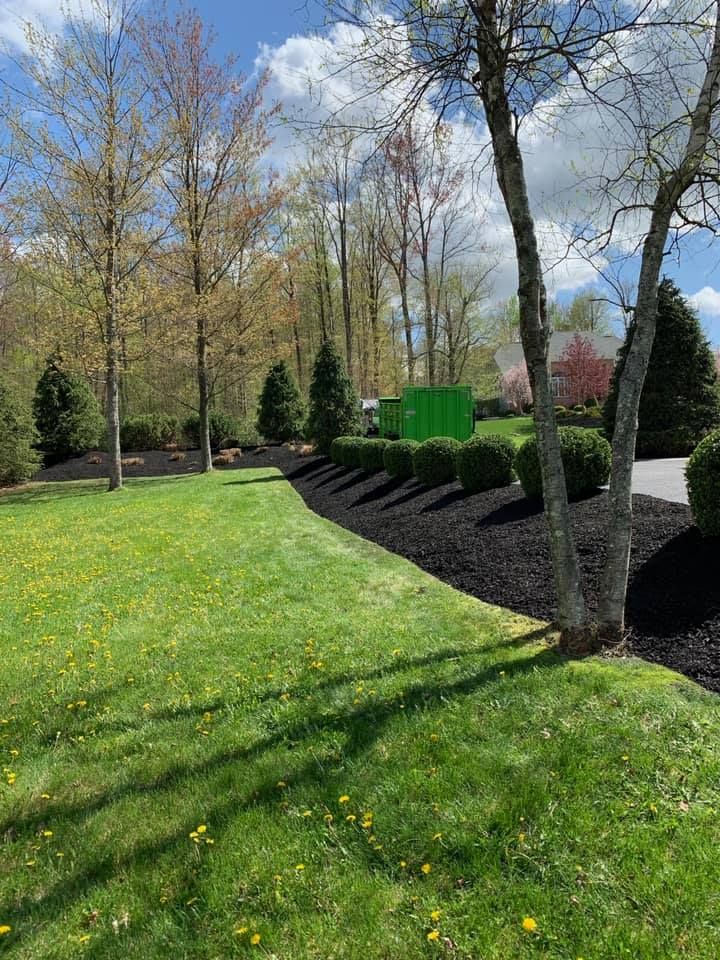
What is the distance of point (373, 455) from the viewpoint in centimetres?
1204

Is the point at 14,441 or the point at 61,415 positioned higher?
the point at 61,415

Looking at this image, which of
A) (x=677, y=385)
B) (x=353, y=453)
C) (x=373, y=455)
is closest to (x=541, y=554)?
(x=373, y=455)

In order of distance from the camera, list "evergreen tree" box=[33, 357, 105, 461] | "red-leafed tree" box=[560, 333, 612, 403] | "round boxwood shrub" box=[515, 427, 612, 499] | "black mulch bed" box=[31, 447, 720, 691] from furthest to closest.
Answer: "red-leafed tree" box=[560, 333, 612, 403] < "evergreen tree" box=[33, 357, 105, 461] < "round boxwood shrub" box=[515, 427, 612, 499] < "black mulch bed" box=[31, 447, 720, 691]

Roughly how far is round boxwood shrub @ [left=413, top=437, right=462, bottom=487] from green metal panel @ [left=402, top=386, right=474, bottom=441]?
5319 mm

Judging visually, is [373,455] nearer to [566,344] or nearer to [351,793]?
[351,793]

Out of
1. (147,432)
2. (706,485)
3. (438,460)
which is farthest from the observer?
(147,432)

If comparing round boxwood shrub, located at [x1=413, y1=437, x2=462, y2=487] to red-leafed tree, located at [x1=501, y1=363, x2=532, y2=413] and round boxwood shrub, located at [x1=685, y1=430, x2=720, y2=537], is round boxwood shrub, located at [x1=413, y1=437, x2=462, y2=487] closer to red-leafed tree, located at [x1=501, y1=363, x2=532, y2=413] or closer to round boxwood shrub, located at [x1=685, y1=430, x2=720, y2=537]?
round boxwood shrub, located at [x1=685, y1=430, x2=720, y2=537]

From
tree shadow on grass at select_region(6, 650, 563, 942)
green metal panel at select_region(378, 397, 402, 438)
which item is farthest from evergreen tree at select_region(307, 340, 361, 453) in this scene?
tree shadow on grass at select_region(6, 650, 563, 942)

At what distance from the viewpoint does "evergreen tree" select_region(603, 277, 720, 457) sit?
44.0 ft

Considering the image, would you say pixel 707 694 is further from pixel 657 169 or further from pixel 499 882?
pixel 657 169

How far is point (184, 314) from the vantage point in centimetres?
1441

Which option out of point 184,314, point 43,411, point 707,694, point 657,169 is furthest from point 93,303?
point 707,694

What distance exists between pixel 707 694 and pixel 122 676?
3.50m

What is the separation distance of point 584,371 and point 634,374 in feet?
119
